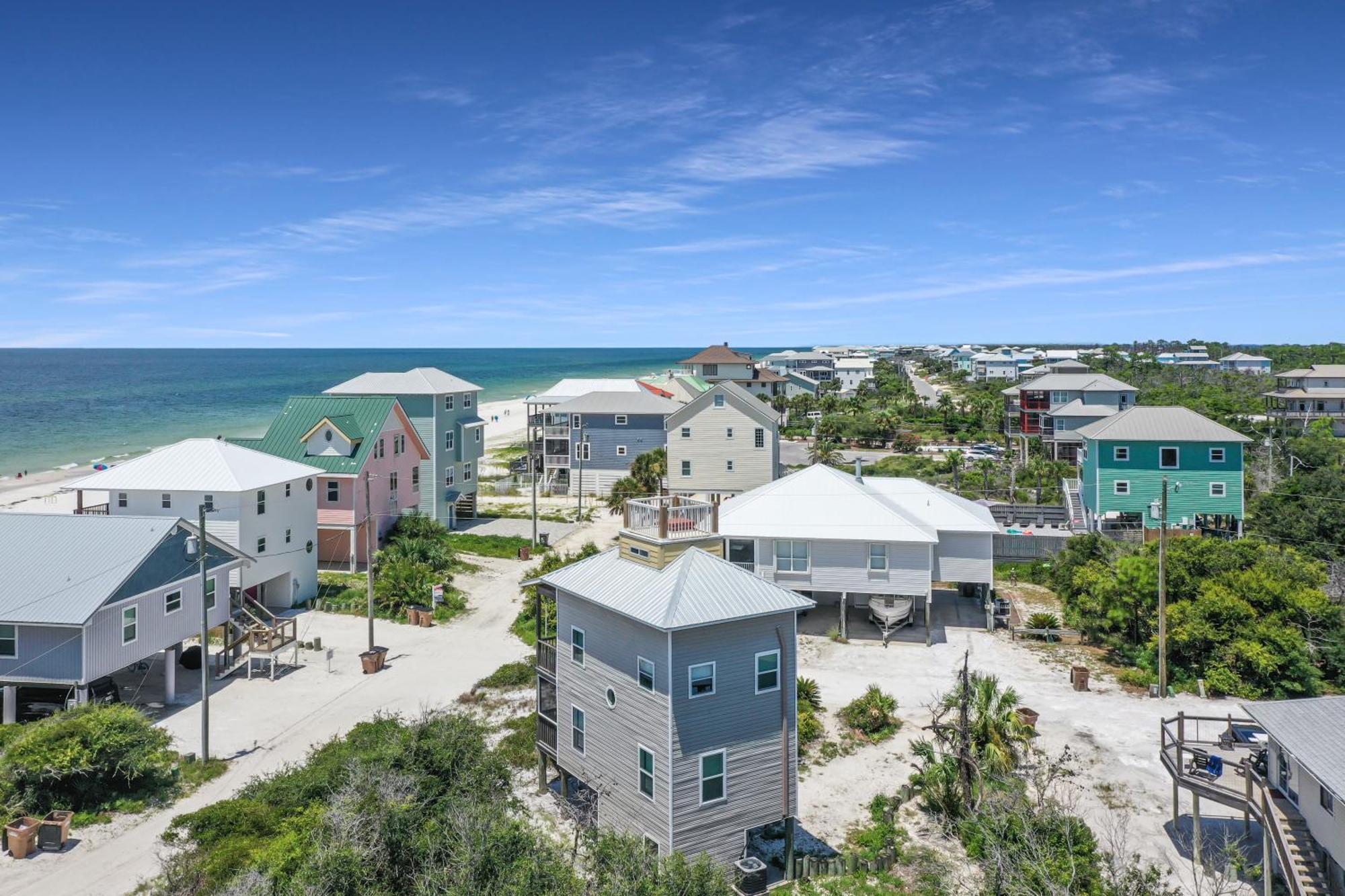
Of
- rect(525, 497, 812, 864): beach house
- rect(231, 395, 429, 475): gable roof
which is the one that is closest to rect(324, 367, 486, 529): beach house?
rect(231, 395, 429, 475): gable roof

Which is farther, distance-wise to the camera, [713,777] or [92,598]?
[92,598]

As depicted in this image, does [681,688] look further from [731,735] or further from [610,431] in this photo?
[610,431]

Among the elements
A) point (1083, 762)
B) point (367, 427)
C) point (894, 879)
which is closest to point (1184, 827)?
point (1083, 762)

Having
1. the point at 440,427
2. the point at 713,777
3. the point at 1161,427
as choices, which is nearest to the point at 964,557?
the point at 1161,427

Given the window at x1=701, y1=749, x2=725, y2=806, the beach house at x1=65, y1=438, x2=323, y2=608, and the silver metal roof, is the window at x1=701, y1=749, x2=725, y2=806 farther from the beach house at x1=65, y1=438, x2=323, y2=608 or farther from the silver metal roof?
the beach house at x1=65, y1=438, x2=323, y2=608

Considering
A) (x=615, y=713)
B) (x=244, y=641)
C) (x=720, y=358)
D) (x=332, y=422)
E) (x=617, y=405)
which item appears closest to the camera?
(x=615, y=713)

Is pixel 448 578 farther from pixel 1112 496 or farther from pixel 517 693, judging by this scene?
pixel 1112 496

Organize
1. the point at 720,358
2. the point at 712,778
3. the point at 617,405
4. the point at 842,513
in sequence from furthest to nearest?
the point at 720,358, the point at 617,405, the point at 842,513, the point at 712,778
